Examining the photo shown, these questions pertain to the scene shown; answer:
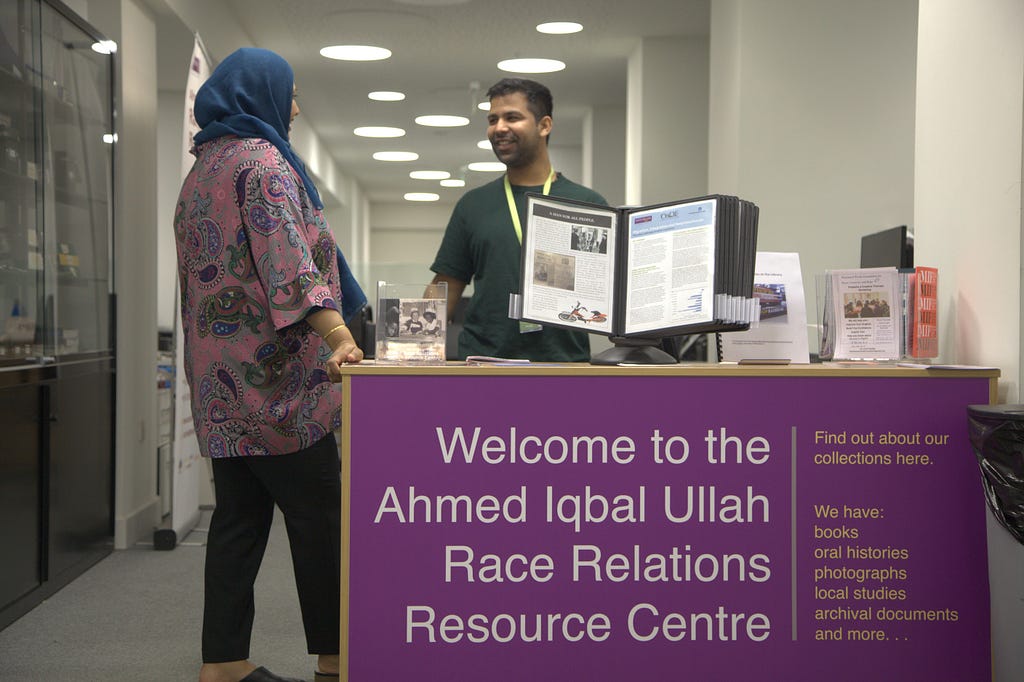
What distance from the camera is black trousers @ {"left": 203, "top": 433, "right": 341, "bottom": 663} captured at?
8.70 ft

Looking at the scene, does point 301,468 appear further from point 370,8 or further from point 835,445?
point 370,8

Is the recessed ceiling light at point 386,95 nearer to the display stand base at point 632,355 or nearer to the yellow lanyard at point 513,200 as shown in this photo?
the yellow lanyard at point 513,200

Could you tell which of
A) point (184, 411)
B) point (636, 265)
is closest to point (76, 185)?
point (184, 411)

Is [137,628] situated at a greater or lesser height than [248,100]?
lesser

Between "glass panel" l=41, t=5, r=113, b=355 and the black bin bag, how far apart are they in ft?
11.1

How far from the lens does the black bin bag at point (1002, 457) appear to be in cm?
201

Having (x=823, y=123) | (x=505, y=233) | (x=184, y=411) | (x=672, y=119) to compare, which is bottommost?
(x=184, y=411)

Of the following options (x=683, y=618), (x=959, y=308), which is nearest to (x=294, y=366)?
(x=683, y=618)

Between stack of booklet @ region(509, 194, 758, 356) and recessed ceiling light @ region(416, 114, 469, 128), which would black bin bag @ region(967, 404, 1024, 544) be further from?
recessed ceiling light @ region(416, 114, 469, 128)

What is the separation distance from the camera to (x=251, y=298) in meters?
2.53

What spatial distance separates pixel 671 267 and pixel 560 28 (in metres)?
5.62

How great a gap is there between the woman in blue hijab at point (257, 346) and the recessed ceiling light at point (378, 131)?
30.5ft

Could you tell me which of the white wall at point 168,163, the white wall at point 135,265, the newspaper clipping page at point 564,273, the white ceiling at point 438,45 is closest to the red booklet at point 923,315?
the newspaper clipping page at point 564,273

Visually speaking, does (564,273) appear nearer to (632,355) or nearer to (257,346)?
(632,355)
